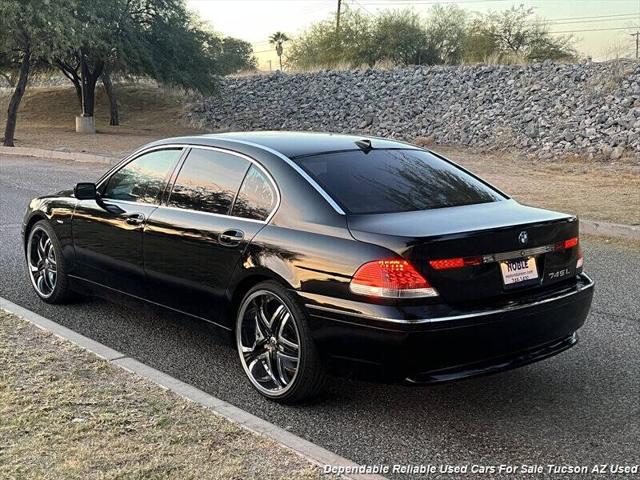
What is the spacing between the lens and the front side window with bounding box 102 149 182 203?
5.35 m

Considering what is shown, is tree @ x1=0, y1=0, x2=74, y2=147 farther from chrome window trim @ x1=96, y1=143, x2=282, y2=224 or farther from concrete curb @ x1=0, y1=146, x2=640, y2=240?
chrome window trim @ x1=96, y1=143, x2=282, y2=224

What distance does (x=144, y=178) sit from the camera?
18.2 ft

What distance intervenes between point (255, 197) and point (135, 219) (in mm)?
1184

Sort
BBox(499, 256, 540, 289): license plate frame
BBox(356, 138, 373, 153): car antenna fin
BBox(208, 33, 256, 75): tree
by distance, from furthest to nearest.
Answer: BBox(208, 33, 256, 75): tree < BBox(356, 138, 373, 153): car antenna fin < BBox(499, 256, 540, 289): license plate frame

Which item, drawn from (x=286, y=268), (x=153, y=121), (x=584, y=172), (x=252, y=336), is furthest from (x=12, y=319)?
(x=153, y=121)

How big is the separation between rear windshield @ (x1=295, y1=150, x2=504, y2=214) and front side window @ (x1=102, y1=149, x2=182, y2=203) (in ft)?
3.95

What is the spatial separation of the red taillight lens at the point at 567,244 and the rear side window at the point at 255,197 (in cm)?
170

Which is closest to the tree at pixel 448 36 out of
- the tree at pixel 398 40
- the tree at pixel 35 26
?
the tree at pixel 398 40

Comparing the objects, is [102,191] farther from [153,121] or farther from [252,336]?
[153,121]

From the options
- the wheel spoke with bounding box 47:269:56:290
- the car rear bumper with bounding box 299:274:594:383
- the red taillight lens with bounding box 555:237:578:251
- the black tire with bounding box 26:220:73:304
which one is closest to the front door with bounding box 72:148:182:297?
the black tire with bounding box 26:220:73:304

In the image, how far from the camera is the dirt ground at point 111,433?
10.9 feet

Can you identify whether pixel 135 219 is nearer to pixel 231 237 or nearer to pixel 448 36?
pixel 231 237

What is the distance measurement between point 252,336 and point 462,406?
4.35ft

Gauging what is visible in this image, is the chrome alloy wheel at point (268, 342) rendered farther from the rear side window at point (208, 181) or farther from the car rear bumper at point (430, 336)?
the rear side window at point (208, 181)
